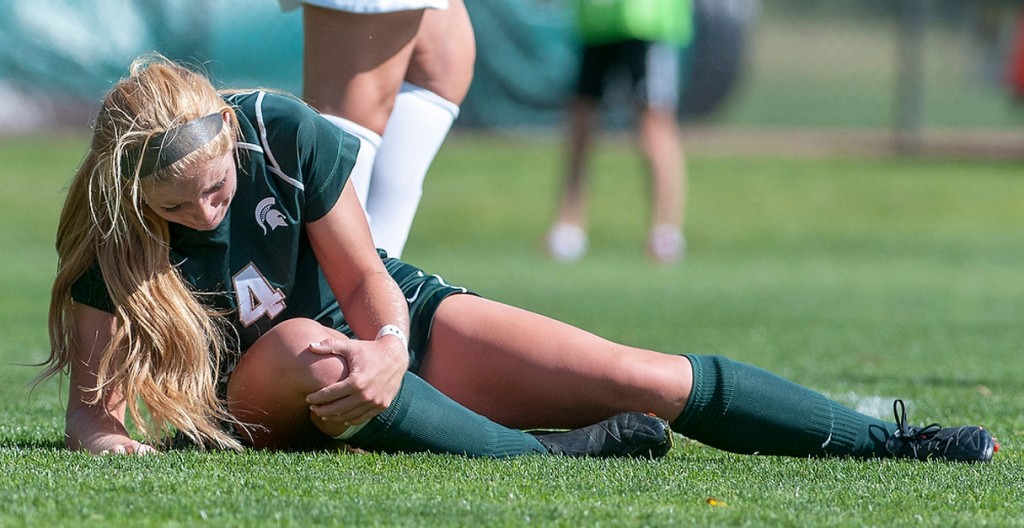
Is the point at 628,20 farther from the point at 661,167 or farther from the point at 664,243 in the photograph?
the point at 664,243

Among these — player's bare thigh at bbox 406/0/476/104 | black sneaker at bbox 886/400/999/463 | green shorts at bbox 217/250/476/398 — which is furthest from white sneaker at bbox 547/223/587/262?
black sneaker at bbox 886/400/999/463

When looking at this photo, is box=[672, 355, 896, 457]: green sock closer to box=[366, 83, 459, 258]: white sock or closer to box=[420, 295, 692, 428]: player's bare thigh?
box=[420, 295, 692, 428]: player's bare thigh

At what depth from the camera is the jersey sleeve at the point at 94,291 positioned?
8.54 ft

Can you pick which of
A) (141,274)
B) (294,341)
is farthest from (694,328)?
(141,274)

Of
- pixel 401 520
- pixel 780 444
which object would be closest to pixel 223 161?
pixel 401 520

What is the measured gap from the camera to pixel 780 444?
272 centimetres

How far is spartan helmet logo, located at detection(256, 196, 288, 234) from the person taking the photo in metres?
2.64

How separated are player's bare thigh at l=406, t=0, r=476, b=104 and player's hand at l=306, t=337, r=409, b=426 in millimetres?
1239

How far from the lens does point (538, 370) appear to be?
9.02 ft

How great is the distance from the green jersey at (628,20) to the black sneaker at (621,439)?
6154 millimetres

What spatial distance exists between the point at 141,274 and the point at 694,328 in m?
3.05

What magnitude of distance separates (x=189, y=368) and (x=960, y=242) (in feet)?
26.2

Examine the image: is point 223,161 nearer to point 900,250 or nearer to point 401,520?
point 401,520

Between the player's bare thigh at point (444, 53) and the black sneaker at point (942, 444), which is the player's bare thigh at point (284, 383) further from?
the player's bare thigh at point (444, 53)
